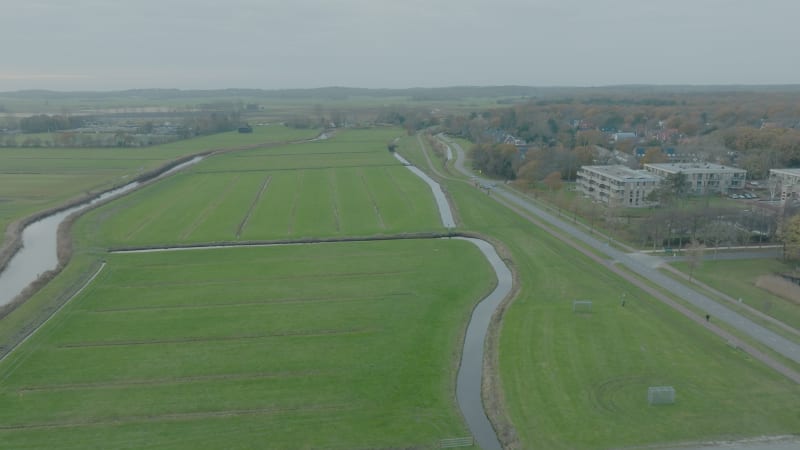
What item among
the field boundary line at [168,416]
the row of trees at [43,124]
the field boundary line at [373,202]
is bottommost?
the field boundary line at [168,416]

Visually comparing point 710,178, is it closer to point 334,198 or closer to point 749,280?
point 749,280

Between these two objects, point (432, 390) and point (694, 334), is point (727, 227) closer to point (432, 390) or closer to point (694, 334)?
point (694, 334)

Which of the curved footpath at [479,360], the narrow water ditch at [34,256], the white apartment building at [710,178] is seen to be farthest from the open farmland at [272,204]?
the white apartment building at [710,178]

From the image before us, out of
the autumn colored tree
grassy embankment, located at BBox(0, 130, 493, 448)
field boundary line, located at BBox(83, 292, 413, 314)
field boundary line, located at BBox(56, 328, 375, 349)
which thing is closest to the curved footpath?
grassy embankment, located at BBox(0, 130, 493, 448)

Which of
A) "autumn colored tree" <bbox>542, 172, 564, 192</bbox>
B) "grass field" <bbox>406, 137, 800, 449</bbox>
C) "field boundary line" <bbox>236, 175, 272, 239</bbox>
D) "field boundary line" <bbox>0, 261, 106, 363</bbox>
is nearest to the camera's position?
"grass field" <bbox>406, 137, 800, 449</bbox>

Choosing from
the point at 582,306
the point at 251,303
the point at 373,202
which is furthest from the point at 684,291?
the point at 373,202

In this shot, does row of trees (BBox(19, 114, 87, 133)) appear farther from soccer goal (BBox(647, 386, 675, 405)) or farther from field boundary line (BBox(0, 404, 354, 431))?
soccer goal (BBox(647, 386, 675, 405))

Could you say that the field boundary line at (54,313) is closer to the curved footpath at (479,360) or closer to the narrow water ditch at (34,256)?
the narrow water ditch at (34,256)
